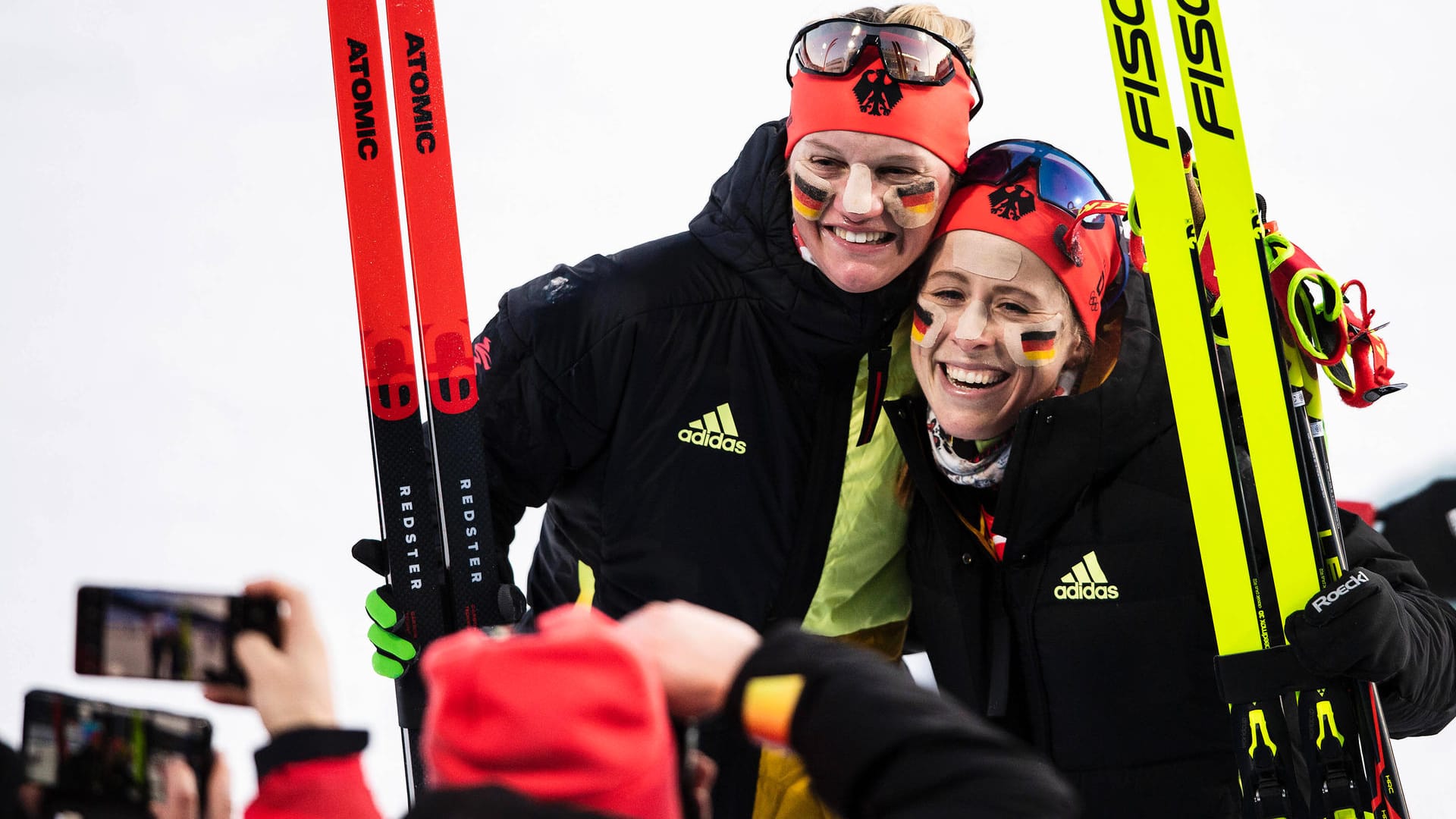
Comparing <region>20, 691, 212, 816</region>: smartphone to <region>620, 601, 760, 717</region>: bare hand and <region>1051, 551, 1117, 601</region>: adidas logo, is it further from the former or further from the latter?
<region>1051, 551, 1117, 601</region>: adidas logo

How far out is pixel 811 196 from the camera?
235 centimetres

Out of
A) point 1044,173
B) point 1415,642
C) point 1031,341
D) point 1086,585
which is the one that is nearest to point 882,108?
point 1044,173

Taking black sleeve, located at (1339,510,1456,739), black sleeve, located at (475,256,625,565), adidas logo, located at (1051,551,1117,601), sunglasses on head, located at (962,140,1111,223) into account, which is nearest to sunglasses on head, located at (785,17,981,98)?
sunglasses on head, located at (962,140,1111,223)

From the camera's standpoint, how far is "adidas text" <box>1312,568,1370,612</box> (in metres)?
2.02

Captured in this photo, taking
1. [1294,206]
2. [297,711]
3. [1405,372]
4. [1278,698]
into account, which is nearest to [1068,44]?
[1294,206]

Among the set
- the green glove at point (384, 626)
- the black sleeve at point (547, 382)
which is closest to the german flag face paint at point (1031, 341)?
the black sleeve at point (547, 382)

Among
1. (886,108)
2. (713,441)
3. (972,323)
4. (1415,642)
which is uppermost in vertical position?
(886,108)

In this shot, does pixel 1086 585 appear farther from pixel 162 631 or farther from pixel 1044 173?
pixel 162 631

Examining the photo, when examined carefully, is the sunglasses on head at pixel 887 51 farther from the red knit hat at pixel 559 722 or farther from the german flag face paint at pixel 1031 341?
the red knit hat at pixel 559 722

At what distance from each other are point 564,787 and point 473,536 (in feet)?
4.50

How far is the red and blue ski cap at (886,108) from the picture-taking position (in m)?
2.33

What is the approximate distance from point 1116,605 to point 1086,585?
0.18ft

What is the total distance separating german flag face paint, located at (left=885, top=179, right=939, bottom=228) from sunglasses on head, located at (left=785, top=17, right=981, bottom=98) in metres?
0.17

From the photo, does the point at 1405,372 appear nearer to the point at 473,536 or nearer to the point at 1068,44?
the point at 1068,44
